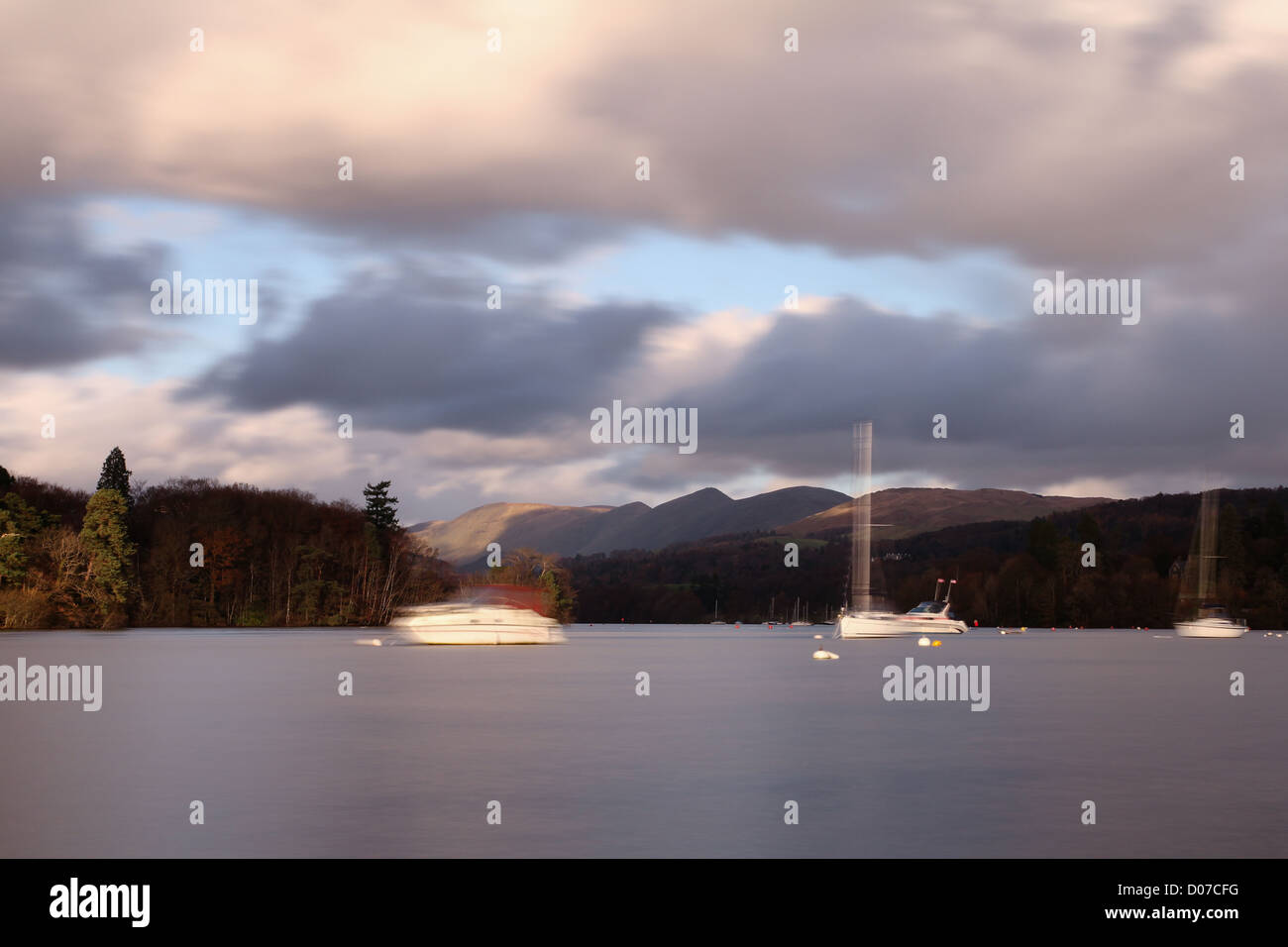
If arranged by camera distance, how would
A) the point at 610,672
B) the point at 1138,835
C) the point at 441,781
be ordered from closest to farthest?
the point at 1138,835 → the point at 441,781 → the point at 610,672

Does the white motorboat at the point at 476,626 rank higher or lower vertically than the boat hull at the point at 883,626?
higher

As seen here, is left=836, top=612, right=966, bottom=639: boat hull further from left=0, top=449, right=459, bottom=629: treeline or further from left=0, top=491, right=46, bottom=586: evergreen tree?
left=0, top=491, right=46, bottom=586: evergreen tree

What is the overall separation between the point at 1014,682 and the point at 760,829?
1502 inches

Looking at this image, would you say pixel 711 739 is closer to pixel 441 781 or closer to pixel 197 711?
pixel 441 781

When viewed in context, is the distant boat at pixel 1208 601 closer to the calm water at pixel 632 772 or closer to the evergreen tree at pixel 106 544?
the calm water at pixel 632 772

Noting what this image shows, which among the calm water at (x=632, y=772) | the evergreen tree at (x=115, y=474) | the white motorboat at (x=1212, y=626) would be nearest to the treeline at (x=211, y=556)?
the evergreen tree at (x=115, y=474)

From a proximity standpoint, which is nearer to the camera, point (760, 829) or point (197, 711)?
point (760, 829)

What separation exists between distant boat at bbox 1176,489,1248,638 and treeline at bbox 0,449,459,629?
95.0 metres

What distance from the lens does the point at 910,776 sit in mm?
22969

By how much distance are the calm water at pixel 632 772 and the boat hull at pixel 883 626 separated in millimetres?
79445

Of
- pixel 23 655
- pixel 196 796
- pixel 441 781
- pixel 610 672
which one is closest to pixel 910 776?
pixel 441 781

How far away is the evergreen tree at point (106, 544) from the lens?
11700 cm
